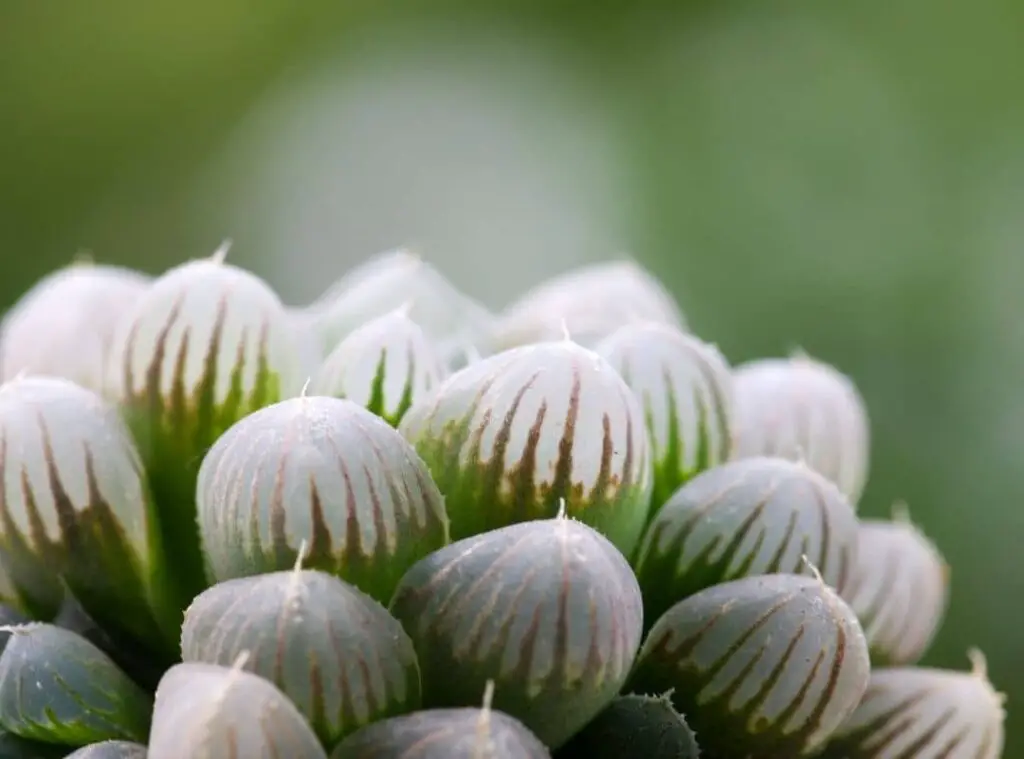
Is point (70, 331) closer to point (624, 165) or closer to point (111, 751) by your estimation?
point (111, 751)

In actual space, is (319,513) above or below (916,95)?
below

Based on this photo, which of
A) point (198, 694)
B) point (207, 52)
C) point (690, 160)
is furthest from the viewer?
point (207, 52)

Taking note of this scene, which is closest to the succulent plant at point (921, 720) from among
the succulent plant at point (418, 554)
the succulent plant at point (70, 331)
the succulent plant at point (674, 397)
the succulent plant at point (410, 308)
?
the succulent plant at point (418, 554)

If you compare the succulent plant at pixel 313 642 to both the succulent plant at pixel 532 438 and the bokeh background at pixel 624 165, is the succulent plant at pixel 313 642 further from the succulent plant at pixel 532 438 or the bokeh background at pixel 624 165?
the bokeh background at pixel 624 165

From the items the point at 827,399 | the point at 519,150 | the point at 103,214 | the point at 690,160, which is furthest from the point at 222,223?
the point at 827,399

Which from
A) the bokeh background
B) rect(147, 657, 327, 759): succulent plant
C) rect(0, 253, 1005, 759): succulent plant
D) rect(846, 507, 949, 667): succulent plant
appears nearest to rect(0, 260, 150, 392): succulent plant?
rect(0, 253, 1005, 759): succulent plant

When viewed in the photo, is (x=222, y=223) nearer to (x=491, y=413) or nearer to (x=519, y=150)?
(x=519, y=150)
